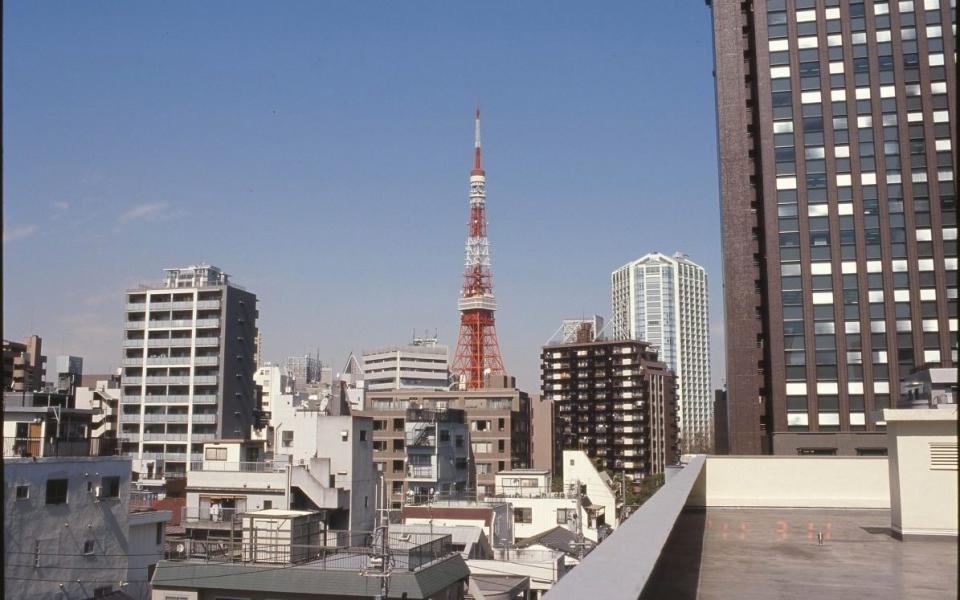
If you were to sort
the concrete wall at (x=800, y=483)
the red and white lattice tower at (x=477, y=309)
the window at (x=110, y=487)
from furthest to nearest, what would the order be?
the red and white lattice tower at (x=477, y=309), the window at (x=110, y=487), the concrete wall at (x=800, y=483)

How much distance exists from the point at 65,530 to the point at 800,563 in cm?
2262

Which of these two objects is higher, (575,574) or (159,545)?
(575,574)

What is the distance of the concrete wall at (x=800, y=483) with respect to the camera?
49.2 ft

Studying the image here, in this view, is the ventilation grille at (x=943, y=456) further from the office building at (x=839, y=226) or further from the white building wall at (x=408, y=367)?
the white building wall at (x=408, y=367)

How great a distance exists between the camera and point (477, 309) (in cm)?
11819

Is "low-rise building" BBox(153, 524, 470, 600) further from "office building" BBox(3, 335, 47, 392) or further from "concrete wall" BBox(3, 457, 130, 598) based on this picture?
"office building" BBox(3, 335, 47, 392)

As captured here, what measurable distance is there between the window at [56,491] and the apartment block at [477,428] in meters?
37.7

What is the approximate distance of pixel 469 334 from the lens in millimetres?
117562

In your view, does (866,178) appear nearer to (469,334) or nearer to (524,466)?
(524,466)

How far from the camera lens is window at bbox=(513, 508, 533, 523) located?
1999 inches

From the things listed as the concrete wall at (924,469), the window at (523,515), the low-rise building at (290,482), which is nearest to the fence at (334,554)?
the low-rise building at (290,482)

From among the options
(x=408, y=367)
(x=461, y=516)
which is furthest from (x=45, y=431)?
(x=408, y=367)

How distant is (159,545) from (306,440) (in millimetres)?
21977

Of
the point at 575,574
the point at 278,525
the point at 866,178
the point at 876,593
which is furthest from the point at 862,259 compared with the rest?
the point at 575,574
